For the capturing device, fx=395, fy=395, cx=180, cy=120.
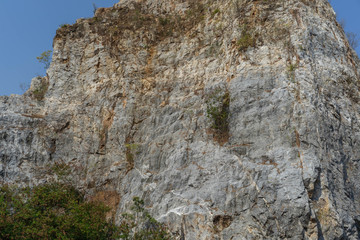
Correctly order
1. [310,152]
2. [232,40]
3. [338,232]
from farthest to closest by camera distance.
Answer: [232,40], [310,152], [338,232]

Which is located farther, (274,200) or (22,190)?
(22,190)

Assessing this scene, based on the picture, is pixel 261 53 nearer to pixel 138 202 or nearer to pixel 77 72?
pixel 138 202

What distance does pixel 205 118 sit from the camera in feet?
55.3

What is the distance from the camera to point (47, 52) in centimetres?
2356

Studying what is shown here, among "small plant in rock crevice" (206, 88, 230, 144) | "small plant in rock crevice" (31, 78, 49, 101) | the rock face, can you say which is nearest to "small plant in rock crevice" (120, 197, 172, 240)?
the rock face

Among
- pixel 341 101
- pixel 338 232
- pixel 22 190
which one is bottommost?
pixel 338 232

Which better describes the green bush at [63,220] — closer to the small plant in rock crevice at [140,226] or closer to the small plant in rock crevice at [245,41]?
the small plant in rock crevice at [140,226]

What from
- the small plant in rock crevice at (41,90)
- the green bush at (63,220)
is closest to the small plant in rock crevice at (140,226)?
the green bush at (63,220)

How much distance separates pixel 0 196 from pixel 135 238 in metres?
5.57

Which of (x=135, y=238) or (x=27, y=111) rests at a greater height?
(x=27, y=111)

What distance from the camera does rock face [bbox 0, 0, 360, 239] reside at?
533 inches

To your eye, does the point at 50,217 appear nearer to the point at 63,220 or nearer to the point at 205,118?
the point at 63,220

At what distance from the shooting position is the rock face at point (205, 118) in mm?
13531

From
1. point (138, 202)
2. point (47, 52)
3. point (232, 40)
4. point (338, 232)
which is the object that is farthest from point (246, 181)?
point (47, 52)
